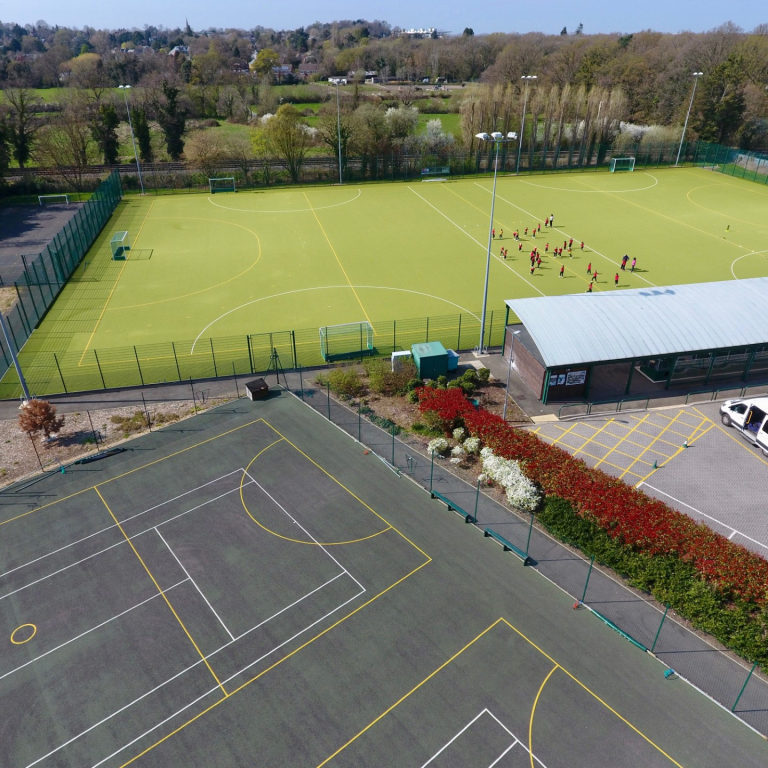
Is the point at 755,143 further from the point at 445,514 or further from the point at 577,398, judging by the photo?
the point at 445,514

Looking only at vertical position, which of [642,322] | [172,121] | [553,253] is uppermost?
[172,121]

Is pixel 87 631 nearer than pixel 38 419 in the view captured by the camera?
Yes

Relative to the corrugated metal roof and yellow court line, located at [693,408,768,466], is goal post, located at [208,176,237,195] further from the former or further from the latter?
yellow court line, located at [693,408,768,466]

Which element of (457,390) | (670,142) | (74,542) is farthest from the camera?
(670,142)

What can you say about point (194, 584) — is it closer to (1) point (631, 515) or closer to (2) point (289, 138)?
(1) point (631, 515)

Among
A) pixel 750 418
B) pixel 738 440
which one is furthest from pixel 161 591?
pixel 750 418

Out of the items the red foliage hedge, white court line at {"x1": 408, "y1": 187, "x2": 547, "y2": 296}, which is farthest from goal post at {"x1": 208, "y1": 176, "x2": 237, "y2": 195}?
the red foliage hedge

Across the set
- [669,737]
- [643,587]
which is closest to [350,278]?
[643,587]
